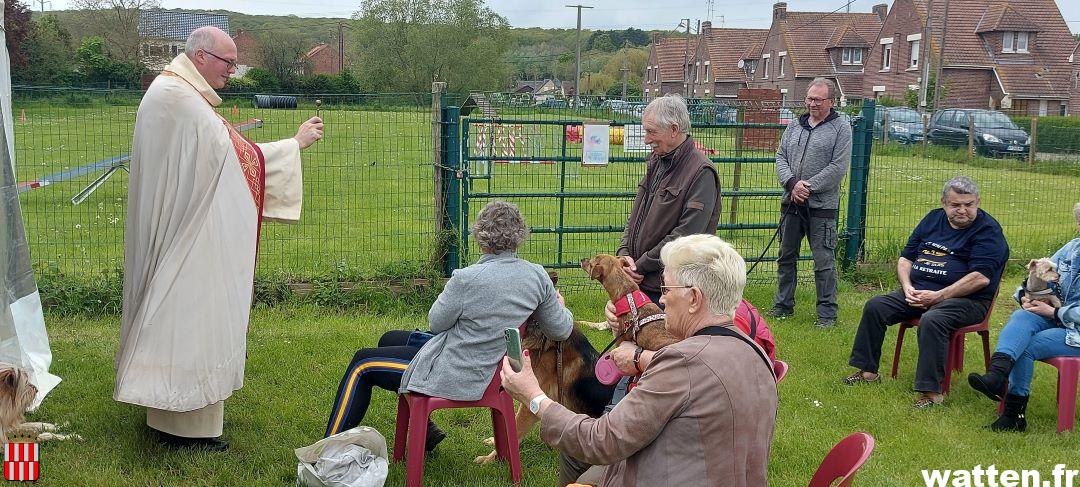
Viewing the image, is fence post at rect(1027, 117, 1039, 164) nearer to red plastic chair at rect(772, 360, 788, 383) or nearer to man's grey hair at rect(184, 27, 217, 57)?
red plastic chair at rect(772, 360, 788, 383)

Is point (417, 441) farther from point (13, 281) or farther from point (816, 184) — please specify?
point (816, 184)

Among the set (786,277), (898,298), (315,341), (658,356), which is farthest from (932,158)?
(658,356)

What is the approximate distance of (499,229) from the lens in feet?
12.5

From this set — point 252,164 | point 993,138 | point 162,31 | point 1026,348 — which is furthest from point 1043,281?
point 162,31

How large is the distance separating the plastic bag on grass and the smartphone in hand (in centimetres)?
139

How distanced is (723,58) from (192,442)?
214ft

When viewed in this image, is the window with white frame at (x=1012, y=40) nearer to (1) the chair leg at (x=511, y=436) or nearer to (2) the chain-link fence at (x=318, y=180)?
(2) the chain-link fence at (x=318, y=180)

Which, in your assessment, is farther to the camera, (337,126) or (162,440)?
(337,126)

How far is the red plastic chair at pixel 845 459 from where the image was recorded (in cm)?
247

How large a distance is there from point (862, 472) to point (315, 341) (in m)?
3.84

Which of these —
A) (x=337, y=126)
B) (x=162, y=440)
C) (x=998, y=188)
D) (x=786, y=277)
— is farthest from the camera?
(x=998, y=188)

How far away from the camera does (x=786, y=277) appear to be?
7441mm

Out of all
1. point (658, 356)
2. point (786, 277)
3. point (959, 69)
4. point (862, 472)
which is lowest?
point (862, 472)

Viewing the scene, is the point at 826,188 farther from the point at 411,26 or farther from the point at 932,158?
the point at 411,26
